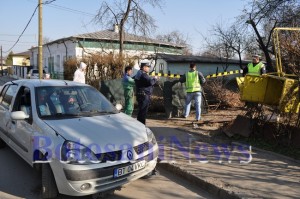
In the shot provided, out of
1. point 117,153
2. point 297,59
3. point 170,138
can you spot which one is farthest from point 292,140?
point 117,153

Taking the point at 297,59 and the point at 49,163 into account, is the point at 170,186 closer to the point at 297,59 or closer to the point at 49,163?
the point at 49,163

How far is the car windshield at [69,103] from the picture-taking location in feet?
16.9

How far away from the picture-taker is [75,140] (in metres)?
4.27

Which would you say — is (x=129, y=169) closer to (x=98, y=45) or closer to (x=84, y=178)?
(x=84, y=178)

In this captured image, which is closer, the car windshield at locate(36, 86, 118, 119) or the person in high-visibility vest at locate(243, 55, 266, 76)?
the car windshield at locate(36, 86, 118, 119)

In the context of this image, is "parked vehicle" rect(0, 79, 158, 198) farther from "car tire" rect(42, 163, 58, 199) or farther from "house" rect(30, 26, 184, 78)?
"house" rect(30, 26, 184, 78)

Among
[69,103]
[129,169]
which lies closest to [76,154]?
[129,169]

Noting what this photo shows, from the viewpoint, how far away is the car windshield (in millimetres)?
5137

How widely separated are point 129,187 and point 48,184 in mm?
1220

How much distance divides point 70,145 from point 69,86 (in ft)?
6.24

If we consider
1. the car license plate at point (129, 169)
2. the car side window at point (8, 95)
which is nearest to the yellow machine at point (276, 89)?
the car license plate at point (129, 169)

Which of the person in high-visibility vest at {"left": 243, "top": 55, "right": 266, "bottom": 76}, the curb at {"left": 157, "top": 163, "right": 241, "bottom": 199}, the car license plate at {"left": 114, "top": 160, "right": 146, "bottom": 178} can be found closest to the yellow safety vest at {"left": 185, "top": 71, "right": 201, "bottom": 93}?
the person in high-visibility vest at {"left": 243, "top": 55, "right": 266, "bottom": 76}

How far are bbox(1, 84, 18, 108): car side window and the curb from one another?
2.97 meters

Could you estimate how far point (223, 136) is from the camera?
25.4 ft
